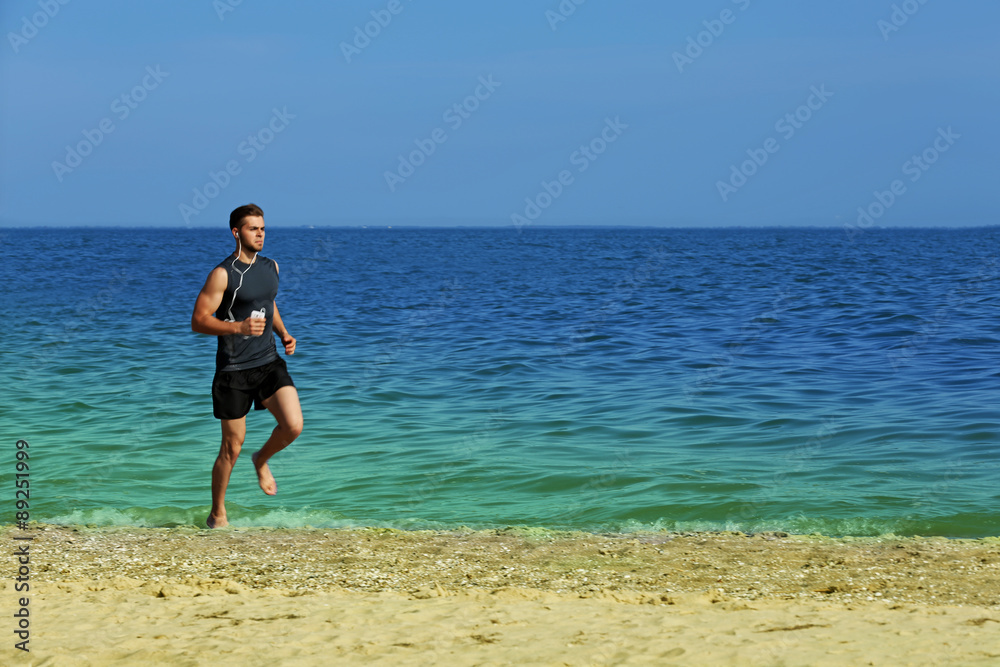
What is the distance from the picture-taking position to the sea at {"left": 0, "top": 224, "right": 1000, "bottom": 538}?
8.27 m

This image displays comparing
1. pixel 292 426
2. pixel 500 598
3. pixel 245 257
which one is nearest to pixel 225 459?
pixel 292 426

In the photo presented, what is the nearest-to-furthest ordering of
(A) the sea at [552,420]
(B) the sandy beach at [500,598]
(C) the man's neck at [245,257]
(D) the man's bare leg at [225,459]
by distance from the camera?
(B) the sandy beach at [500,598], (C) the man's neck at [245,257], (D) the man's bare leg at [225,459], (A) the sea at [552,420]

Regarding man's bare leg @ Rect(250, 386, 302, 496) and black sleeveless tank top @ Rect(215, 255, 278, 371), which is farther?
man's bare leg @ Rect(250, 386, 302, 496)

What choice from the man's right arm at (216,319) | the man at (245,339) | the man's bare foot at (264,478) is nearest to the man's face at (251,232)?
the man at (245,339)

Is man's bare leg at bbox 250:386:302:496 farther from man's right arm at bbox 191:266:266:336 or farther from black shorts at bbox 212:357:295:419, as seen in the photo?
man's right arm at bbox 191:266:266:336

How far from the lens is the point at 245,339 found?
20.5 ft

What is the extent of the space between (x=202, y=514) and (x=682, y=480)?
433 centimetres

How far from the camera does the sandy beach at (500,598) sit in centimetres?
437

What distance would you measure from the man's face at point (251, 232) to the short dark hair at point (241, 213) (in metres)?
0.02

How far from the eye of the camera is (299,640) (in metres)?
4.54

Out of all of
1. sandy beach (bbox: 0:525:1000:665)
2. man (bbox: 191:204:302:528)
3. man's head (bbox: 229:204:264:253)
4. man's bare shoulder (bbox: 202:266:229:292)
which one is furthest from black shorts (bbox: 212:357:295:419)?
sandy beach (bbox: 0:525:1000:665)

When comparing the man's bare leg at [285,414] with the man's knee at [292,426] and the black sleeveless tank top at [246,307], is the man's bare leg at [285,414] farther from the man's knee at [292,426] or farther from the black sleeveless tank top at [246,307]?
the black sleeveless tank top at [246,307]

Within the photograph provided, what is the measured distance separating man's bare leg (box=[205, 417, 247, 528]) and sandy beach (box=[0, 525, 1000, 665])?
196mm

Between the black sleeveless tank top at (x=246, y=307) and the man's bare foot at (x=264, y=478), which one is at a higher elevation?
the black sleeveless tank top at (x=246, y=307)
